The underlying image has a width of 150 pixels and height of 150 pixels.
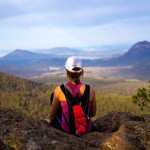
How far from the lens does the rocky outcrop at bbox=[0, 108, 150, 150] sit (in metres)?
8.31

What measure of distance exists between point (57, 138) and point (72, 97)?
1.47 metres

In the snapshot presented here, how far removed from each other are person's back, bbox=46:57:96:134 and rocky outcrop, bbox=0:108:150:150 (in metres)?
0.51

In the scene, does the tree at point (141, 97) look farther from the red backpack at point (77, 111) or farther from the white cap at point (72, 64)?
the white cap at point (72, 64)

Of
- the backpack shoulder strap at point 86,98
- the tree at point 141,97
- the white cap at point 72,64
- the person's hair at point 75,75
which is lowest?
the tree at point 141,97

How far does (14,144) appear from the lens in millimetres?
8344

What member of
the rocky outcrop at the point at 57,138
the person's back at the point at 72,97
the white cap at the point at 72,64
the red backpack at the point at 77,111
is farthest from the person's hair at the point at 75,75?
the rocky outcrop at the point at 57,138

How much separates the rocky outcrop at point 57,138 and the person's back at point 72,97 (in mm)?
507

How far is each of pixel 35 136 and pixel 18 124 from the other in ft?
3.19

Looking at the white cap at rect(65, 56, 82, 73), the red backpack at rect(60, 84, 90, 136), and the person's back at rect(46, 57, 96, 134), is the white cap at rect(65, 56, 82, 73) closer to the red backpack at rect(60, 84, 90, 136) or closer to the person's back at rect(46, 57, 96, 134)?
the person's back at rect(46, 57, 96, 134)

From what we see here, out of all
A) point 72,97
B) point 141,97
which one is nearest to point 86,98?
point 72,97

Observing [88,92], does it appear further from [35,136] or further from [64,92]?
[35,136]

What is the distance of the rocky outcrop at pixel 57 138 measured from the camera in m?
8.31

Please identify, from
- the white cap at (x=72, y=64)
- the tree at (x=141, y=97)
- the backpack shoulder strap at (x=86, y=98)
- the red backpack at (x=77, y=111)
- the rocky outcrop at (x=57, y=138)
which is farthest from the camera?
the tree at (x=141, y=97)

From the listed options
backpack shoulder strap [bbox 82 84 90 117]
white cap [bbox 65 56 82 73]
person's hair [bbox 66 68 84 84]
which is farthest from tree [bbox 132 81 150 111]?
white cap [bbox 65 56 82 73]
